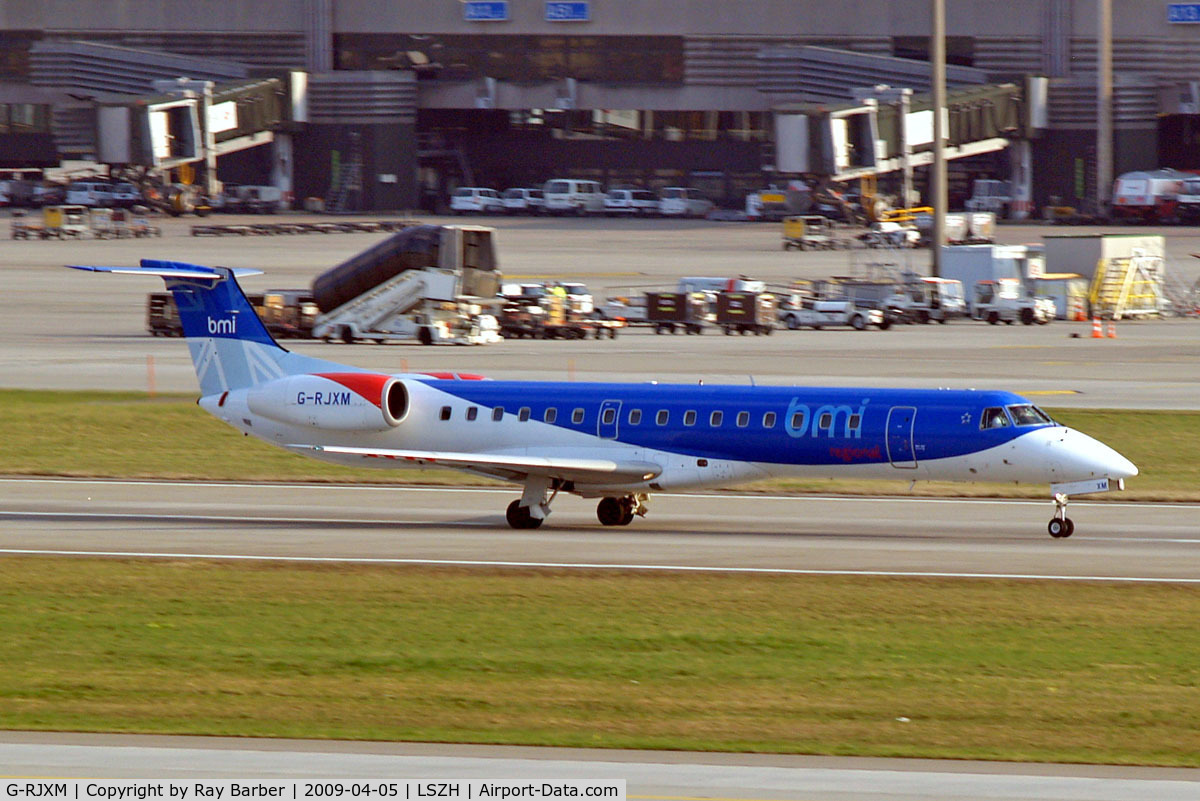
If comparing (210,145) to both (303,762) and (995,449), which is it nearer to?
(995,449)

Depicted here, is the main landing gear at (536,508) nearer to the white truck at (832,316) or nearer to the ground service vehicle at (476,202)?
the white truck at (832,316)

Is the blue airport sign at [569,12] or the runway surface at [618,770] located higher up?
the blue airport sign at [569,12]

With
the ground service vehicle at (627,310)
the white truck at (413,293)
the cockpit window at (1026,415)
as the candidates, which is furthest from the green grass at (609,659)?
the ground service vehicle at (627,310)

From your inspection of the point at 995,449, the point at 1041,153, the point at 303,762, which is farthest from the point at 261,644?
the point at 1041,153

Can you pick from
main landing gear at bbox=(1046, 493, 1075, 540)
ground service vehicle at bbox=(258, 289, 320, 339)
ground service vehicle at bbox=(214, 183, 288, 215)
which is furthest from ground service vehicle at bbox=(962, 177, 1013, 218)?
main landing gear at bbox=(1046, 493, 1075, 540)

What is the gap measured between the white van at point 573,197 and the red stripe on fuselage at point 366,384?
94.6 m

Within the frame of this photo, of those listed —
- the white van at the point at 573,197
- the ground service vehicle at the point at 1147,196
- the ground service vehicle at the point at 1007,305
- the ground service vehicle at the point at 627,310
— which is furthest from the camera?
the white van at the point at 573,197

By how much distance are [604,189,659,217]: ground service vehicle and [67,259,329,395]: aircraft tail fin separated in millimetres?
93039

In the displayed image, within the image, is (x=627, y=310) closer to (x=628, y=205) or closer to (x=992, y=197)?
(x=628, y=205)

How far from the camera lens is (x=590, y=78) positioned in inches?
5084

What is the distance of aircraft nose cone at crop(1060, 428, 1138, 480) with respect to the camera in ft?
103

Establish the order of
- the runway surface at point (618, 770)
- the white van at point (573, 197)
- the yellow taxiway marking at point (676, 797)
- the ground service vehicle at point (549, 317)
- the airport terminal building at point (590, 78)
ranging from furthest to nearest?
the white van at point (573, 197) → the airport terminal building at point (590, 78) → the ground service vehicle at point (549, 317) → the runway surface at point (618, 770) → the yellow taxiway marking at point (676, 797)

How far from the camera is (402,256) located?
2785 inches

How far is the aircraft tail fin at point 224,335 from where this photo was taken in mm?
35875
